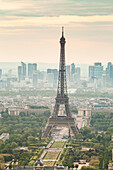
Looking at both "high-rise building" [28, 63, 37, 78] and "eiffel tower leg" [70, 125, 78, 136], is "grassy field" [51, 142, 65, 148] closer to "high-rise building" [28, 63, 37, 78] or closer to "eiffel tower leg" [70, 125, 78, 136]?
"eiffel tower leg" [70, 125, 78, 136]

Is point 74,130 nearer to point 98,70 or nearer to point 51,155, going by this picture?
point 51,155

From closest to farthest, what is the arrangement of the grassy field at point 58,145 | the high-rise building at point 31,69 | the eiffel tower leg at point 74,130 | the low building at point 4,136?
the grassy field at point 58,145
the low building at point 4,136
the eiffel tower leg at point 74,130
the high-rise building at point 31,69

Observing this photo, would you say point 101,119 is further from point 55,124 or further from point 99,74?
point 99,74

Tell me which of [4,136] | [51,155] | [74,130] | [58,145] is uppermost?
[74,130]

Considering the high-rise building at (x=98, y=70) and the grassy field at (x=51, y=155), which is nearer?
the grassy field at (x=51, y=155)

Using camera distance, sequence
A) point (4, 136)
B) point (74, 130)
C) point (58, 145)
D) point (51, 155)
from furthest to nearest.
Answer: point (74, 130) → point (4, 136) → point (58, 145) → point (51, 155)

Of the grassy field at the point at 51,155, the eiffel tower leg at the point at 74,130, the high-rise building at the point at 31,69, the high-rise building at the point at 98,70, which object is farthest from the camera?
the high-rise building at the point at 31,69

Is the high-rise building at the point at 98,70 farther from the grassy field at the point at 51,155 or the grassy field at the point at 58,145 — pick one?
the grassy field at the point at 51,155

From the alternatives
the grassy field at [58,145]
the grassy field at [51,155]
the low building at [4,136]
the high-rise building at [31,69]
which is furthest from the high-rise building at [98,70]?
the grassy field at [51,155]

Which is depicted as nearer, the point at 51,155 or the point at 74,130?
the point at 51,155

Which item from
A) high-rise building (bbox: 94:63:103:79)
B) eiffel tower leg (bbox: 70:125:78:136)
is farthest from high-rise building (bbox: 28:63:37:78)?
eiffel tower leg (bbox: 70:125:78:136)

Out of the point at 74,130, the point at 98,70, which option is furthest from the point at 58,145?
the point at 98,70
